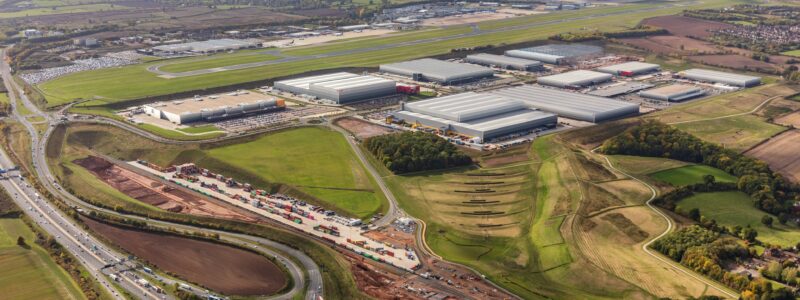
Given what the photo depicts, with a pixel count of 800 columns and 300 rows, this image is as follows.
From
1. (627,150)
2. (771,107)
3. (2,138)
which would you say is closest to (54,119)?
(2,138)

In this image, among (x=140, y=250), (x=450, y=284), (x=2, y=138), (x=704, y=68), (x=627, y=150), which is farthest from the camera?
(x=704, y=68)

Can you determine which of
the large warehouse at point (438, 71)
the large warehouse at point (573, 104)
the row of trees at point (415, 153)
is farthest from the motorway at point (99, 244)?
the large warehouse at point (438, 71)

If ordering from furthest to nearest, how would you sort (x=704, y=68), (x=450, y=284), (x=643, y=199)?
1. (x=704, y=68)
2. (x=643, y=199)
3. (x=450, y=284)

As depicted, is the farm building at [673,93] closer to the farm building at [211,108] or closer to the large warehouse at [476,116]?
the large warehouse at [476,116]

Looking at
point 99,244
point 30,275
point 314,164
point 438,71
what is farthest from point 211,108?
point 30,275

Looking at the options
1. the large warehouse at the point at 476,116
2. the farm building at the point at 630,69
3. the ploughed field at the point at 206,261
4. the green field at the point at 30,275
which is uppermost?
the large warehouse at the point at 476,116

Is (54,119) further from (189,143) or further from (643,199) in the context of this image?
(643,199)

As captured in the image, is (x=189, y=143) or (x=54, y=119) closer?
(x=189, y=143)
